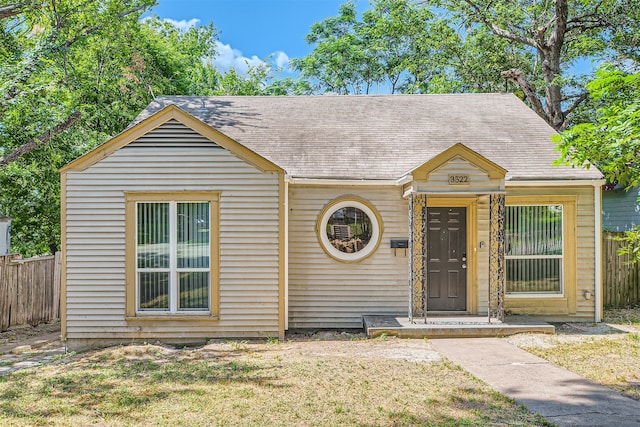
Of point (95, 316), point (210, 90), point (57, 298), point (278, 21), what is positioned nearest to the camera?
point (95, 316)

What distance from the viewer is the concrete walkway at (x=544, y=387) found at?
486 centimetres

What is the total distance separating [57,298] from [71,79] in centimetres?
658

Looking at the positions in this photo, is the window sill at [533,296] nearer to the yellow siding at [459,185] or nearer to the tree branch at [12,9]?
the yellow siding at [459,185]

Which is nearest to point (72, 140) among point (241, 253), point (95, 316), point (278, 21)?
point (95, 316)

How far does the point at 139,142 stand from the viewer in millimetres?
8484

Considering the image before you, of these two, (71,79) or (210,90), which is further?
(210,90)

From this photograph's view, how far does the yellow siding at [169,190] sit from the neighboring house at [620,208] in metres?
11.6

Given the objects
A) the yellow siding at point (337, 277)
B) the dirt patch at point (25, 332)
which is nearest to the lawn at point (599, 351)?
the yellow siding at point (337, 277)

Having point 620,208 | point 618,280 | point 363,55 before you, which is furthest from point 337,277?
point 363,55

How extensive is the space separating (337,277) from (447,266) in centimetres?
229

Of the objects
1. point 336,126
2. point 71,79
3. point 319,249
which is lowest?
point 319,249

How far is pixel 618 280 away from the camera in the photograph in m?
12.0

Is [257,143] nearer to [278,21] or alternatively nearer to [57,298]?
[57,298]

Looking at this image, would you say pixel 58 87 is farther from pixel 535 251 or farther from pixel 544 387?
pixel 544 387
